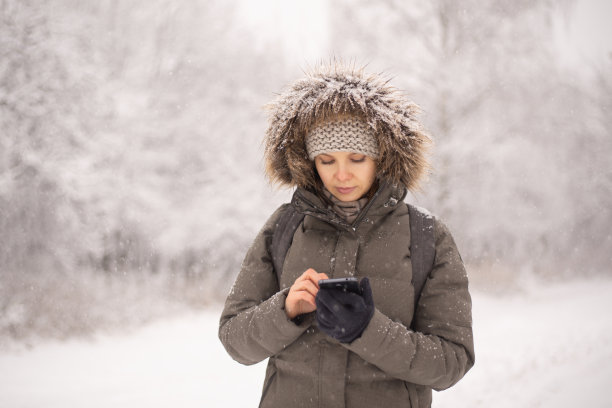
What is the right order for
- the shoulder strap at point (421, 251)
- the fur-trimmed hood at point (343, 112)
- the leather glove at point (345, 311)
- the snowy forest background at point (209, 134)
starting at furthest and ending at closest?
the snowy forest background at point (209, 134)
the fur-trimmed hood at point (343, 112)
the shoulder strap at point (421, 251)
the leather glove at point (345, 311)

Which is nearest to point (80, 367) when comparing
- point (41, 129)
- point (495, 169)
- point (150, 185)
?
point (150, 185)

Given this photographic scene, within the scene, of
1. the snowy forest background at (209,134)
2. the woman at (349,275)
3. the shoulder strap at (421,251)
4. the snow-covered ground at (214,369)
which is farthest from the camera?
the snowy forest background at (209,134)

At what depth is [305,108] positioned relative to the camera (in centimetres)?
177

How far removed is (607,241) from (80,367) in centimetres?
1200

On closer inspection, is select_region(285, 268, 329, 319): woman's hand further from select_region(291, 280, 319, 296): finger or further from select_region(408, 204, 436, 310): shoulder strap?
select_region(408, 204, 436, 310): shoulder strap

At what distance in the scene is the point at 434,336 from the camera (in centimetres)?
155

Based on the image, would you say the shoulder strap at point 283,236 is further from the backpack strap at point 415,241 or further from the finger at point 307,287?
the finger at point 307,287

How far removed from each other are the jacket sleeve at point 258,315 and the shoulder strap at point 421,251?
43 centimetres

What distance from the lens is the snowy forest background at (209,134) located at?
6883mm

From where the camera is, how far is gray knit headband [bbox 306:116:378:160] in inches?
67.3

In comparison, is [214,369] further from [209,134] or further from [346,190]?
[346,190]

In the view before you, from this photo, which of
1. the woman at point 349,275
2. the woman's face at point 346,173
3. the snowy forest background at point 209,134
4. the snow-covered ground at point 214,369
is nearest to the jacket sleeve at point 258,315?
the woman at point 349,275

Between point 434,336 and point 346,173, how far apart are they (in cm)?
67

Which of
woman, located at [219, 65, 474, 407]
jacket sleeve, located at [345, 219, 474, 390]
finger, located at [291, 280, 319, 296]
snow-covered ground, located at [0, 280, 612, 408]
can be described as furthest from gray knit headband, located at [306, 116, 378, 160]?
snow-covered ground, located at [0, 280, 612, 408]
